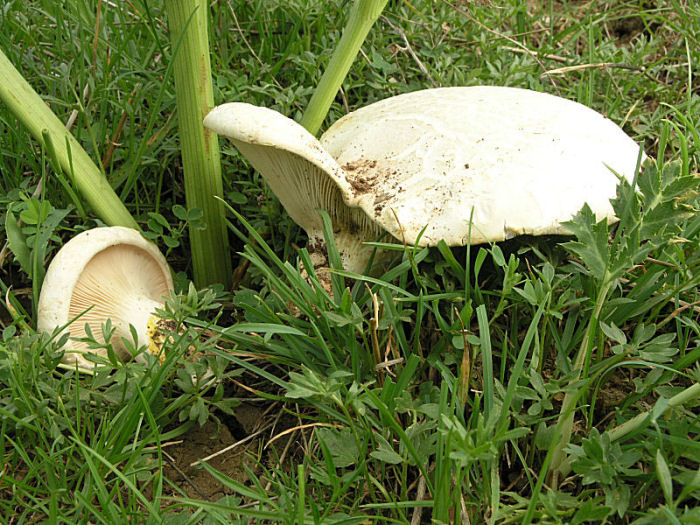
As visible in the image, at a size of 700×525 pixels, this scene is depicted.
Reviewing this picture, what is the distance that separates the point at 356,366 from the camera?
59.1 inches

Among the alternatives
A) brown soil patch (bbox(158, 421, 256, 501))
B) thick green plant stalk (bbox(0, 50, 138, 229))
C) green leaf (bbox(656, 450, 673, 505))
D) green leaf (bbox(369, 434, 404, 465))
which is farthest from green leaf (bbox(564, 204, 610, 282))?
thick green plant stalk (bbox(0, 50, 138, 229))

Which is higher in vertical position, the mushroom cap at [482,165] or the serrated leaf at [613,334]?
the mushroom cap at [482,165]

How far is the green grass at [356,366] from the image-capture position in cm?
127

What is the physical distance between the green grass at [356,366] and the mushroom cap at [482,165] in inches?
3.4

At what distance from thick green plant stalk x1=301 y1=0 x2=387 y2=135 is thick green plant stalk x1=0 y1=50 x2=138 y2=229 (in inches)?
25.1

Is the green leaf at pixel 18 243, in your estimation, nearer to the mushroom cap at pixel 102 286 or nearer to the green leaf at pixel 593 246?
the mushroom cap at pixel 102 286

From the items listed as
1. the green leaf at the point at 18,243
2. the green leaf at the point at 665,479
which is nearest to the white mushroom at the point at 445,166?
the green leaf at the point at 665,479

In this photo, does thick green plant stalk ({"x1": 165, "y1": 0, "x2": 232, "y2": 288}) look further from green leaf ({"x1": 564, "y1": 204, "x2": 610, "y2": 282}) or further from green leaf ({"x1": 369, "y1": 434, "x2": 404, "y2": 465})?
green leaf ({"x1": 564, "y1": 204, "x2": 610, "y2": 282})

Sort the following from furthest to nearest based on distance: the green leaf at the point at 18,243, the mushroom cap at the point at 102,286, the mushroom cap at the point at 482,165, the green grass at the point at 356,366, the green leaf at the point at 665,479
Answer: the green leaf at the point at 18,243 → the mushroom cap at the point at 102,286 → the mushroom cap at the point at 482,165 → the green grass at the point at 356,366 → the green leaf at the point at 665,479

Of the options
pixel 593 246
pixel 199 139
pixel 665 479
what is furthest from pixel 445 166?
pixel 665 479

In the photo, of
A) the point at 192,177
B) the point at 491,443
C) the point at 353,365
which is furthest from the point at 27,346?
the point at 491,443

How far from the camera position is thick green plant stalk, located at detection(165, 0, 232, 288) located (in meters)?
1.70

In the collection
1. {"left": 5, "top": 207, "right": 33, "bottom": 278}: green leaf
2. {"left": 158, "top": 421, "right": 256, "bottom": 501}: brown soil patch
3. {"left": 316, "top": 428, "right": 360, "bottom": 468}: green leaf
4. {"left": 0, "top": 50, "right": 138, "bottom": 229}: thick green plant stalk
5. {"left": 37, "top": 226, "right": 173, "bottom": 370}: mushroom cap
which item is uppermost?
{"left": 0, "top": 50, "right": 138, "bottom": 229}: thick green plant stalk

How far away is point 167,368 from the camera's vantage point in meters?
1.50
